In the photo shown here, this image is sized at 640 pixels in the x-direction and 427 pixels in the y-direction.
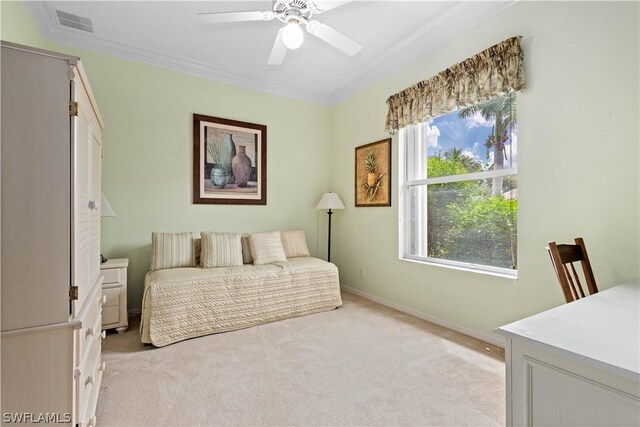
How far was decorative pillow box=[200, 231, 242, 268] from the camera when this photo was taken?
3146 mm

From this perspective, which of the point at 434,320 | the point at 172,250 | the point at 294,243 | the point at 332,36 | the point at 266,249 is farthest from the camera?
the point at 294,243

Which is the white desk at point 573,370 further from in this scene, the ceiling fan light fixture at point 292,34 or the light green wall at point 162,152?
the light green wall at point 162,152

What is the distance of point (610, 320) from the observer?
3.28 feet

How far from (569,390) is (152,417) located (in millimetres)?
1890

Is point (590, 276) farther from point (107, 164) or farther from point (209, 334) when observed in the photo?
point (107, 164)

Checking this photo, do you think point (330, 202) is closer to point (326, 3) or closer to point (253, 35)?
point (253, 35)

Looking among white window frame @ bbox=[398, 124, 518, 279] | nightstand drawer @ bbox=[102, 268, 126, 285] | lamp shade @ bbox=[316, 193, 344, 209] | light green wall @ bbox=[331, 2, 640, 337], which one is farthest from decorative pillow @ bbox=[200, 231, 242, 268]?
light green wall @ bbox=[331, 2, 640, 337]

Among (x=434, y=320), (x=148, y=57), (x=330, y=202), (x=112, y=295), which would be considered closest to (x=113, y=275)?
(x=112, y=295)

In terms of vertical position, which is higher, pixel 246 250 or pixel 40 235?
pixel 40 235

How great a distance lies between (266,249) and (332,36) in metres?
2.28

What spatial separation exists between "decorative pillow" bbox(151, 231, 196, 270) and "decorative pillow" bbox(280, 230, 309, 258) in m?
1.11

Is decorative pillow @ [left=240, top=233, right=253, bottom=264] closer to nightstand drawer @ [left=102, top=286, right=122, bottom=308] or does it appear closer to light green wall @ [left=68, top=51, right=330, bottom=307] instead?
light green wall @ [left=68, top=51, right=330, bottom=307]

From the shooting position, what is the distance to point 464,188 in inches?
111

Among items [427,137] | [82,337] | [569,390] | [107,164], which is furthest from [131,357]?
[427,137]
